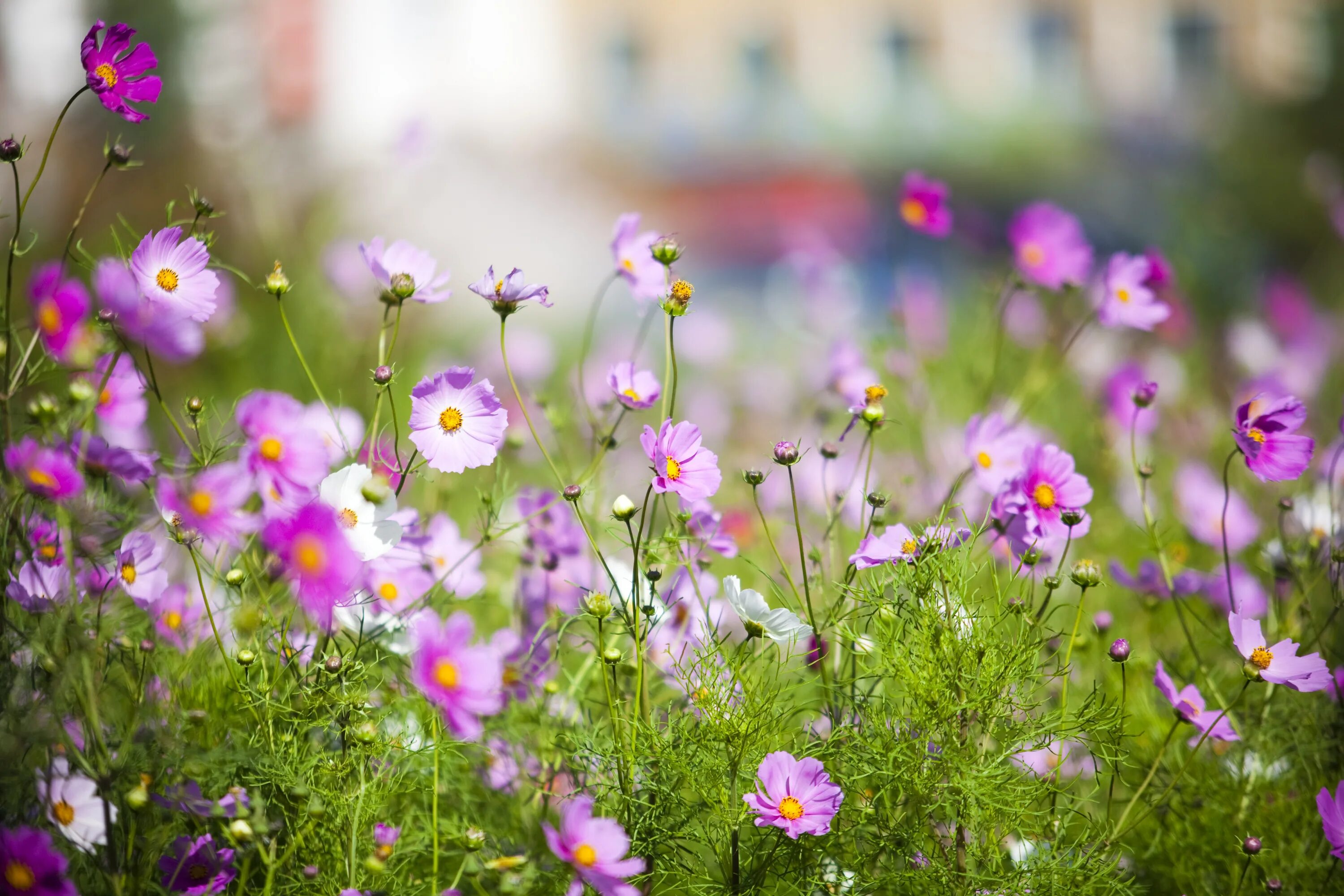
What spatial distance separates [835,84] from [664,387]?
11.3 m

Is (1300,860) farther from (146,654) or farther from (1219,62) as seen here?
(1219,62)

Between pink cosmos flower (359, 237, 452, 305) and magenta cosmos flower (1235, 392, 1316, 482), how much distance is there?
76 centimetres

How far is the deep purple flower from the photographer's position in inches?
32.5

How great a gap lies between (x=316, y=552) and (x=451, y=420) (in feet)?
0.70

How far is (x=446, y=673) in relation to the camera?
0.83 metres

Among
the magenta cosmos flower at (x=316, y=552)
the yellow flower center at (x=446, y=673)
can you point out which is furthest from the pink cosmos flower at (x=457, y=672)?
the magenta cosmos flower at (x=316, y=552)

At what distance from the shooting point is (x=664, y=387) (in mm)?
913

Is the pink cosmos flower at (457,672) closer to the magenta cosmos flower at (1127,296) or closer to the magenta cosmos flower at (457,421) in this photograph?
the magenta cosmos flower at (457,421)

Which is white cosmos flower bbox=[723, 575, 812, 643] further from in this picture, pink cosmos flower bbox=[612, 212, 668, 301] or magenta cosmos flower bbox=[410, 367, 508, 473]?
pink cosmos flower bbox=[612, 212, 668, 301]

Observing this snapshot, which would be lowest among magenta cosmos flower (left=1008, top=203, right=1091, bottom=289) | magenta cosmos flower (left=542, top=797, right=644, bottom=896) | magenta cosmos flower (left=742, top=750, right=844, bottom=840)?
magenta cosmos flower (left=542, top=797, right=644, bottom=896)

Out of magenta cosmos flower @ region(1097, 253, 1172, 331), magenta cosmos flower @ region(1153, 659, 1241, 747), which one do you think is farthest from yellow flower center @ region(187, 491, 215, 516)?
magenta cosmos flower @ region(1097, 253, 1172, 331)

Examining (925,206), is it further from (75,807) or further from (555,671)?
(75,807)

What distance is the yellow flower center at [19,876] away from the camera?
69 cm

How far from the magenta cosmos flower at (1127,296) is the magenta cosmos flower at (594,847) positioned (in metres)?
0.85
